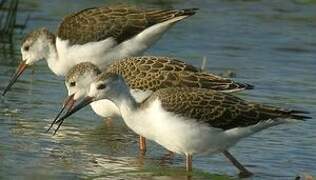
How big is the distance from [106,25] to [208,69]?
1987 millimetres

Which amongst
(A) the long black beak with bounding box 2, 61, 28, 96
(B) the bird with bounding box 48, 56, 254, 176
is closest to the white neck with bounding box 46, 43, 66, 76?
(A) the long black beak with bounding box 2, 61, 28, 96

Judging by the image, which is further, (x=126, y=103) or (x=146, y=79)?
(x=146, y=79)

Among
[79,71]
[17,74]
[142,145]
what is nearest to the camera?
[142,145]

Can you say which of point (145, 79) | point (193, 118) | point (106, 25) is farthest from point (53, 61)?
point (193, 118)

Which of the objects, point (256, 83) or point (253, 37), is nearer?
point (256, 83)

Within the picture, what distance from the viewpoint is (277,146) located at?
45.4ft

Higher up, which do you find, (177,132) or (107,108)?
(177,132)

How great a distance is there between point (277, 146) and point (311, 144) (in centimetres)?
41

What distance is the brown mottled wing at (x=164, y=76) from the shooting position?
13680 mm

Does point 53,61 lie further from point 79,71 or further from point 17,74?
point 79,71

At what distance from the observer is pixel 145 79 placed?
13977 millimetres

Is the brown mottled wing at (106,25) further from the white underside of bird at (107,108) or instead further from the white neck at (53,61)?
the white underside of bird at (107,108)

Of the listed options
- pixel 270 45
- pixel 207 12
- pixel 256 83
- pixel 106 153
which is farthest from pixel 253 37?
pixel 106 153

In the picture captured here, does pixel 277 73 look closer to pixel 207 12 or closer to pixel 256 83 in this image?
pixel 256 83
